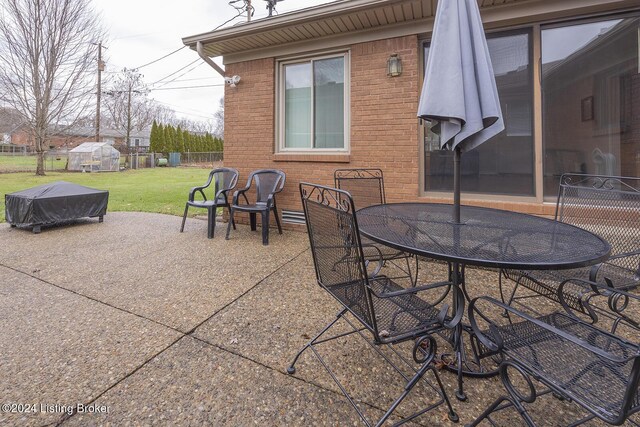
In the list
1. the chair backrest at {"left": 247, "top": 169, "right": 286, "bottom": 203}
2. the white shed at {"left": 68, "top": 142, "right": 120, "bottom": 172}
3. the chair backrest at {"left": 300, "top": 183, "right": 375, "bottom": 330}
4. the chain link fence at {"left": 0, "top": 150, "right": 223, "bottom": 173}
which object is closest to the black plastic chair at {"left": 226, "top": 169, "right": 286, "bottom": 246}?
the chair backrest at {"left": 247, "top": 169, "right": 286, "bottom": 203}

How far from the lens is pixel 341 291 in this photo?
167cm

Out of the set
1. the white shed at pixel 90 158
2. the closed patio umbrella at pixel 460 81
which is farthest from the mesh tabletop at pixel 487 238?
the white shed at pixel 90 158

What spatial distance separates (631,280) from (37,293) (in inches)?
172

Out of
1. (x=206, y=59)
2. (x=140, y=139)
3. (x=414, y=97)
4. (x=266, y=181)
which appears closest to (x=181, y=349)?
(x=266, y=181)

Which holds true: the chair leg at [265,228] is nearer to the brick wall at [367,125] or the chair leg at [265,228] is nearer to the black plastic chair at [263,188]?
the black plastic chair at [263,188]

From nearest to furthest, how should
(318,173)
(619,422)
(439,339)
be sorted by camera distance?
(619,422)
(439,339)
(318,173)

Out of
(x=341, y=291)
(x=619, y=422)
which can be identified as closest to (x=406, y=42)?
(x=341, y=291)

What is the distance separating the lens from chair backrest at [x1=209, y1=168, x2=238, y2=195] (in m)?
5.04

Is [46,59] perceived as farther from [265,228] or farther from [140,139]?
[140,139]

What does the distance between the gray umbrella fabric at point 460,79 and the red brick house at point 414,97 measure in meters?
2.15

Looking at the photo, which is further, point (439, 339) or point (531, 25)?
point (531, 25)

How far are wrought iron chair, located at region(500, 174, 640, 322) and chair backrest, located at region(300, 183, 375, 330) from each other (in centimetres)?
124

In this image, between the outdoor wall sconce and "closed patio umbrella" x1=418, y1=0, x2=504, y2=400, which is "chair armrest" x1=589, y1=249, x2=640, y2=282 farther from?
the outdoor wall sconce

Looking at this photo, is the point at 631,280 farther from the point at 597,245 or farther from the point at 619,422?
the point at 619,422
